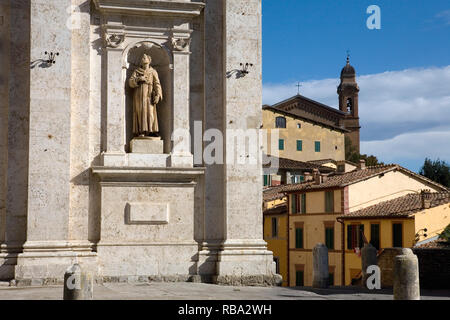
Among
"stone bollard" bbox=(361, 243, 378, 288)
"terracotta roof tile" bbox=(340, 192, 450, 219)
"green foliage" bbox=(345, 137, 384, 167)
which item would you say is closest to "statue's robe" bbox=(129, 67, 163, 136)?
"stone bollard" bbox=(361, 243, 378, 288)

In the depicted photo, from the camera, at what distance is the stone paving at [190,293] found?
1358 cm

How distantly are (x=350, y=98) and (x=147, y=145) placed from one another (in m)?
94.1

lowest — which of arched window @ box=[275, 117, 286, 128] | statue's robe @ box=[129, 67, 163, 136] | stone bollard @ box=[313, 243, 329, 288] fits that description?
stone bollard @ box=[313, 243, 329, 288]

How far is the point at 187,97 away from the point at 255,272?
4182 mm

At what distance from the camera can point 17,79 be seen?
16406 millimetres

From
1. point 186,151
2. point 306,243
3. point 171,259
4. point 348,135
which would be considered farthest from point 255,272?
point 348,135

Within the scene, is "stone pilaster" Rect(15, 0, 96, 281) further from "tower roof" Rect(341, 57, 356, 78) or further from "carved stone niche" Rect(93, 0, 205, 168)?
"tower roof" Rect(341, 57, 356, 78)

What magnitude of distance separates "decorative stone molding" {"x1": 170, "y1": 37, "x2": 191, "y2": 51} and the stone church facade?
0.02 meters

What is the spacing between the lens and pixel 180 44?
17.1 m

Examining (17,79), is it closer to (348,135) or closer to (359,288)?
(359,288)

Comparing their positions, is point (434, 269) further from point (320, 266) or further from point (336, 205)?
point (336, 205)

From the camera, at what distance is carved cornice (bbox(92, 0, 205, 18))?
16734mm

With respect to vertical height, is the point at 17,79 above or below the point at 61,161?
above
